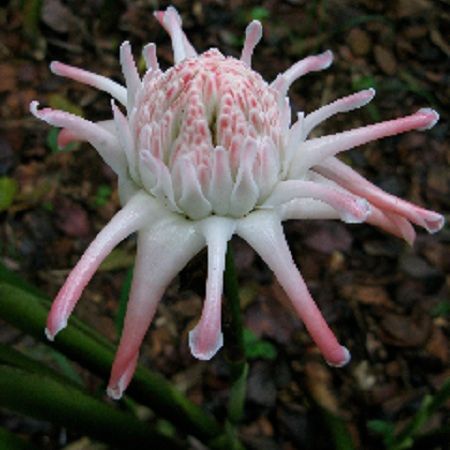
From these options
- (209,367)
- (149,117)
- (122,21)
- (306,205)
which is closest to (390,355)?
(209,367)

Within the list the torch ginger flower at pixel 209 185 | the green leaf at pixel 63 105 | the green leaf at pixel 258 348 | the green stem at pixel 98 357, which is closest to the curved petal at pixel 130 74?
the torch ginger flower at pixel 209 185

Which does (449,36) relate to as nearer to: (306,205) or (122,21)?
(122,21)

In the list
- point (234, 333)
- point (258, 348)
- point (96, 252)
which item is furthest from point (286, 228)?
point (96, 252)

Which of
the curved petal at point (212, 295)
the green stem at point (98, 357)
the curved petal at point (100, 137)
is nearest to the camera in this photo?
the curved petal at point (212, 295)

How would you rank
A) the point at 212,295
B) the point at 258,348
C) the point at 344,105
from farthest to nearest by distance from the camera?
1. the point at 258,348
2. the point at 344,105
3. the point at 212,295

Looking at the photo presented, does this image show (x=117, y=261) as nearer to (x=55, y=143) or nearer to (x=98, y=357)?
(x=55, y=143)

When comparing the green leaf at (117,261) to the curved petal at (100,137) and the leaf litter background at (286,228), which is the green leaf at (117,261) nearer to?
the leaf litter background at (286,228)
